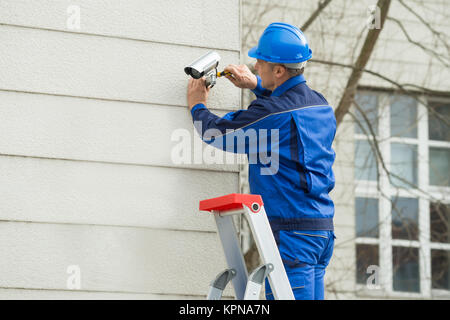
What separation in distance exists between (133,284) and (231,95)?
97 centimetres

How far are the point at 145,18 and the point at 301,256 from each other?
4.20ft

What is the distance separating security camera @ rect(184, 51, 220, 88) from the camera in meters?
2.75

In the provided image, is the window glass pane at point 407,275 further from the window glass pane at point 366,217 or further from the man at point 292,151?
the man at point 292,151

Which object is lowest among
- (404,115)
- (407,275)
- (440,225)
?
(407,275)

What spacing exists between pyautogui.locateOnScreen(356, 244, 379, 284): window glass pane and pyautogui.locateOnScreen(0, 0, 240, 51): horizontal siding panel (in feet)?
11.3

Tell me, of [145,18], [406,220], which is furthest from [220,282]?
[406,220]

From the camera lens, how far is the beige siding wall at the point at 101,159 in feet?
8.71

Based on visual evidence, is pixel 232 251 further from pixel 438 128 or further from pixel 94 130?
pixel 438 128

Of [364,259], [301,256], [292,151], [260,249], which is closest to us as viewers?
[260,249]

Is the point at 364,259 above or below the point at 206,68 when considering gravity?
below

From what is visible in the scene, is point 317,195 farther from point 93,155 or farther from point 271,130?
point 93,155

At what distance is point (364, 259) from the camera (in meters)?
5.95

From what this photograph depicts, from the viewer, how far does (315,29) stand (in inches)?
201

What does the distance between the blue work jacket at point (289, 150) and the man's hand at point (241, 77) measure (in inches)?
10.9
